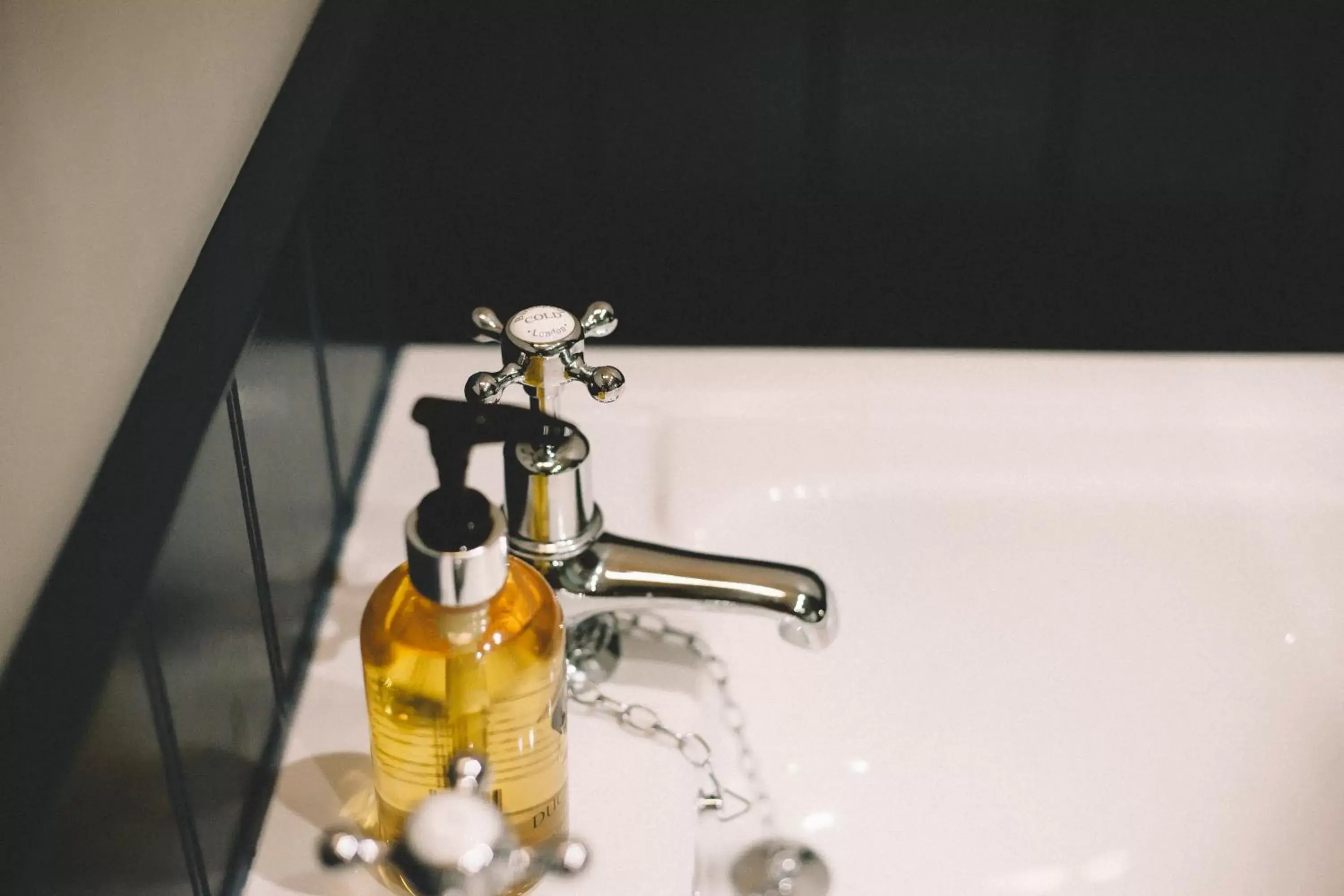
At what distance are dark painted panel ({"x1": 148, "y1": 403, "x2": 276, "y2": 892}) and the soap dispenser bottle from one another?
0.06 metres

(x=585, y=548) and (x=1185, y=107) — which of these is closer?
(x=585, y=548)

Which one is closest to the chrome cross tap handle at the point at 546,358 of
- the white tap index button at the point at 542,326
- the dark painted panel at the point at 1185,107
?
the white tap index button at the point at 542,326

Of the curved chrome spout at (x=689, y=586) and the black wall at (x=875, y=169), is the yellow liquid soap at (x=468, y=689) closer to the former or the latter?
the curved chrome spout at (x=689, y=586)

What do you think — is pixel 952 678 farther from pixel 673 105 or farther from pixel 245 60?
pixel 245 60

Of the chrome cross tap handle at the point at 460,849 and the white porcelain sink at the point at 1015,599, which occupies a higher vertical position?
the chrome cross tap handle at the point at 460,849

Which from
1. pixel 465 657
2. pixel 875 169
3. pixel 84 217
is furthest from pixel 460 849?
pixel 875 169

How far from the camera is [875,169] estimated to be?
0.77m

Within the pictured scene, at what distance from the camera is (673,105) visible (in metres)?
0.75

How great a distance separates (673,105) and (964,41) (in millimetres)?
157

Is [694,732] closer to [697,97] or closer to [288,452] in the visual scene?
[288,452]

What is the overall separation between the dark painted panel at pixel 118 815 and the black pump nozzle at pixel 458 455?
0.10m

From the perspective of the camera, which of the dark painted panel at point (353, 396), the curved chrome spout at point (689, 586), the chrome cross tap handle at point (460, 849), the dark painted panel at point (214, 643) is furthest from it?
the dark painted panel at point (353, 396)

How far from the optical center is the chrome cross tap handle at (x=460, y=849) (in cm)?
36

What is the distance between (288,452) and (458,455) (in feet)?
0.64
